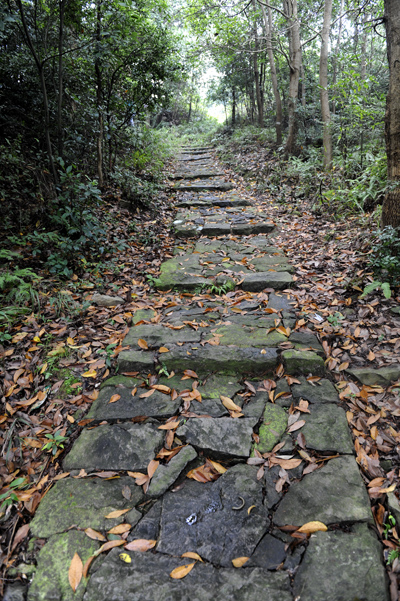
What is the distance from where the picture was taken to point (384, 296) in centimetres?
320

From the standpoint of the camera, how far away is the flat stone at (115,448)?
1.89 meters

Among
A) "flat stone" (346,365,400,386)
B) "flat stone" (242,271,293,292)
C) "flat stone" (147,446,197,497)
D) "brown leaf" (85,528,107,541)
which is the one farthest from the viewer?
"flat stone" (242,271,293,292)

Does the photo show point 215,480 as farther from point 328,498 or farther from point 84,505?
point 84,505

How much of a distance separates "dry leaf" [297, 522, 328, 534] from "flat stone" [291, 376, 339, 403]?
816 millimetres

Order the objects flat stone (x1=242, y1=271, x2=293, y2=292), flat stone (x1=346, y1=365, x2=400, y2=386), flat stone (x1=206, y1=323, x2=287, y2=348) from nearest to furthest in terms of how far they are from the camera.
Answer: flat stone (x1=346, y1=365, x2=400, y2=386), flat stone (x1=206, y1=323, x2=287, y2=348), flat stone (x1=242, y1=271, x2=293, y2=292)

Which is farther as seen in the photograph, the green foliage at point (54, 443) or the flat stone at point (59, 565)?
the green foliage at point (54, 443)

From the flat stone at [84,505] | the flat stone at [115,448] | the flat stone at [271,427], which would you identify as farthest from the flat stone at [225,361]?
the flat stone at [84,505]

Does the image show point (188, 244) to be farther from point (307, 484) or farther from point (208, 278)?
point (307, 484)

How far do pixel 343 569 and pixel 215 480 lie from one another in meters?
0.68

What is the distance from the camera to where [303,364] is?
2.48 metres

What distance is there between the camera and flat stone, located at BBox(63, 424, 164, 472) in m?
1.89

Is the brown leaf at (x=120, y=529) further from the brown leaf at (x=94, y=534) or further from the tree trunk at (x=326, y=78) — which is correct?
the tree trunk at (x=326, y=78)

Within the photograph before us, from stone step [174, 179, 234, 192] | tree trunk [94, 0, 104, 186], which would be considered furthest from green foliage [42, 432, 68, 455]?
stone step [174, 179, 234, 192]

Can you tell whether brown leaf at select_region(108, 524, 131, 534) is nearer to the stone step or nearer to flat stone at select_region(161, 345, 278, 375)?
flat stone at select_region(161, 345, 278, 375)
